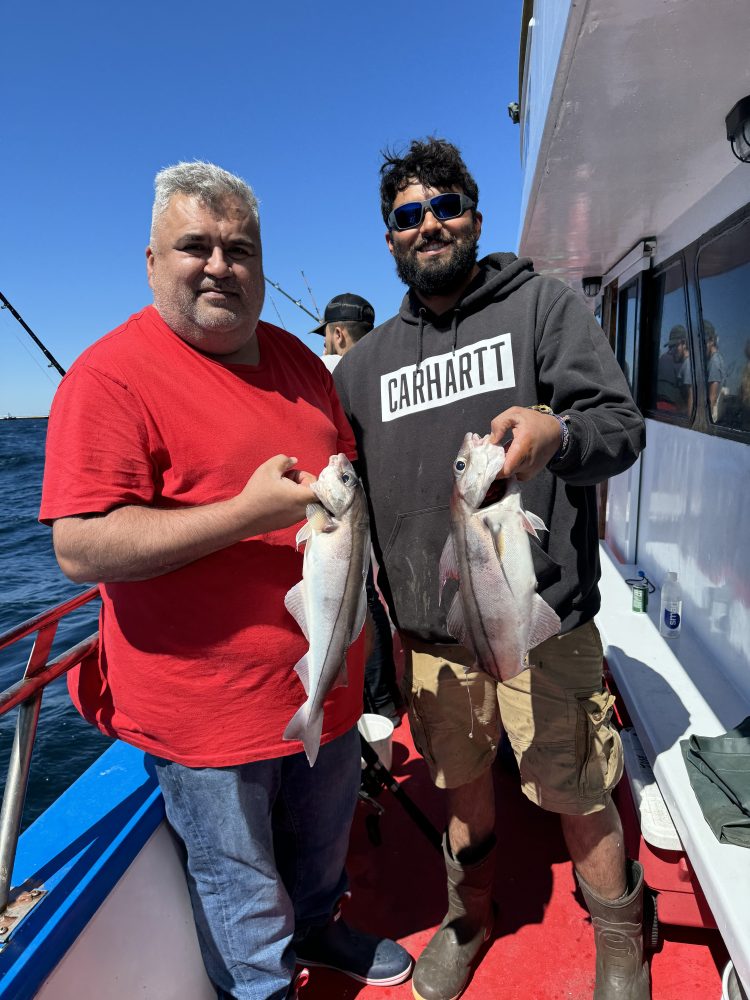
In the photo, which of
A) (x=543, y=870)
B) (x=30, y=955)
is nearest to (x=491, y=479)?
(x=30, y=955)

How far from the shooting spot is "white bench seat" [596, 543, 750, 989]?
2.06 m

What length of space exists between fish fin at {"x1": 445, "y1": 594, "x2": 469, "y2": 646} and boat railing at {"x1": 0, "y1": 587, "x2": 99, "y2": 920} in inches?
51.2

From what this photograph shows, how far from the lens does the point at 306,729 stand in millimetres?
1925

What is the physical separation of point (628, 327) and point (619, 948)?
5068 mm

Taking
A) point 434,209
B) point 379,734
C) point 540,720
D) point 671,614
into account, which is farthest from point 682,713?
point 434,209

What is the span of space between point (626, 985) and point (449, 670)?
1322mm

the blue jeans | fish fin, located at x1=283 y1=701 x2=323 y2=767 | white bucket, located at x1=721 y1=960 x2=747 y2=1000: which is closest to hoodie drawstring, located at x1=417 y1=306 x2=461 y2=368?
fish fin, located at x1=283 y1=701 x2=323 y2=767

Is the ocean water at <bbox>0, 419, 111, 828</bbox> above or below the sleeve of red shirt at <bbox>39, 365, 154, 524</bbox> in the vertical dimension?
below

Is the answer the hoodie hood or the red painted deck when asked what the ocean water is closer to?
the red painted deck

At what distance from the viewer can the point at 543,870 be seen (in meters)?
3.16

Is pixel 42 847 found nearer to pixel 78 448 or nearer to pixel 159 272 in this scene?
pixel 78 448

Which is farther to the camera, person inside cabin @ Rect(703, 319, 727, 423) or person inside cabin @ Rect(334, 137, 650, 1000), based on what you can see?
person inside cabin @ Rect(703, 319, 727, 423)

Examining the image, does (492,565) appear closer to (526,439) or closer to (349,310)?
(526,439)

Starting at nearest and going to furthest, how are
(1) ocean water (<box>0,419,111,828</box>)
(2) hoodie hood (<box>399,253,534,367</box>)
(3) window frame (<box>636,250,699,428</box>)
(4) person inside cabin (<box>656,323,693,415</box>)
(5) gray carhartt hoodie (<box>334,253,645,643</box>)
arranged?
(5) gray carhartt hoodie (<box>334,253,645,643</box>), (2) hoodie hood (<box>399,253,534,367</box>), (4) person inside cabin (<box>656,323,693,415</box>), (3) window frame (<box>636,250,699,428</box>), (1) ocean water (<box>0,419,111,828</box>)
